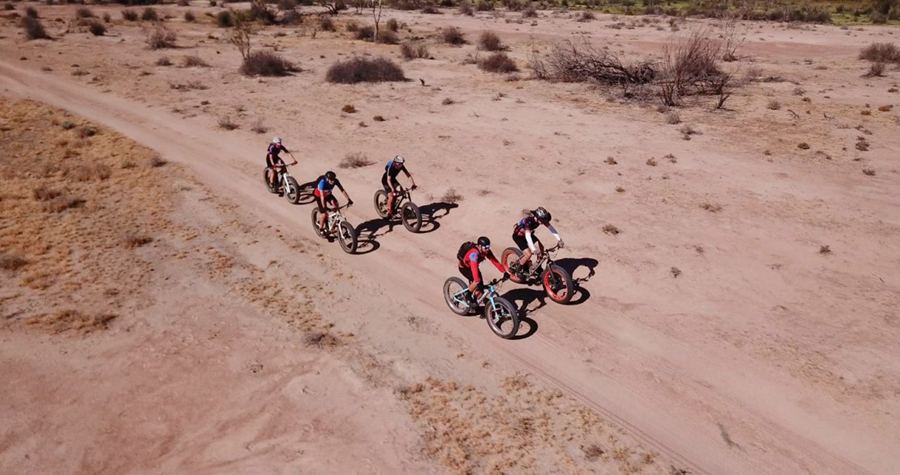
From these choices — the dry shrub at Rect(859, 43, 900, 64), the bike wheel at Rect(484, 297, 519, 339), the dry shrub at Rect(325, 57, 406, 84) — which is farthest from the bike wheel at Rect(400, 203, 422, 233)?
the dry shrub at Rect(859, 43, 900, 64)

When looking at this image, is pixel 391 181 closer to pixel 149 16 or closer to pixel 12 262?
pixel 12 262

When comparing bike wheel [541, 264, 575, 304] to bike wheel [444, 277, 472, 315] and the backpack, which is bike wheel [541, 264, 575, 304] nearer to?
bike wheel [444, 277, 472, 315]

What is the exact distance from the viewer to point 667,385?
29.6ft

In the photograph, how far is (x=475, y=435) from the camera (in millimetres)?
7945

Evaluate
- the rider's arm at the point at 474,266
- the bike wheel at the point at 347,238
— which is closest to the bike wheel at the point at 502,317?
the rider's arm at the point at 474,266

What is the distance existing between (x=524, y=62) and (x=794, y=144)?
18.5 metres

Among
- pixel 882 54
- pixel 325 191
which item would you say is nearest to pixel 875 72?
pixel 882 54

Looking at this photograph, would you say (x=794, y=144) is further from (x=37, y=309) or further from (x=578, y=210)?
(x=37, y=309)

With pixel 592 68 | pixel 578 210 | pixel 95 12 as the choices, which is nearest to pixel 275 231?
pixel 578 210

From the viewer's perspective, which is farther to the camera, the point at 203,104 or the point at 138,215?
the point at 203,104

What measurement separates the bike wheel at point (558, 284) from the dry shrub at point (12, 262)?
11.2 m

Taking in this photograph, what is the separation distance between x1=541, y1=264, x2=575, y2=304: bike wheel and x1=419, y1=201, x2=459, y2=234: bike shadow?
13.3 feet

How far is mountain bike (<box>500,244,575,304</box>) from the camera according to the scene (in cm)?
1075

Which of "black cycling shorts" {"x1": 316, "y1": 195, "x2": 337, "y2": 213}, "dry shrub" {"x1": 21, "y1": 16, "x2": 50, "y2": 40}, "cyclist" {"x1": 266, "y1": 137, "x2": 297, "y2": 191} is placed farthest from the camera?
"dry shrub" {"x1": 21, "y1": 16, "x2": 50, "y2": 40}
